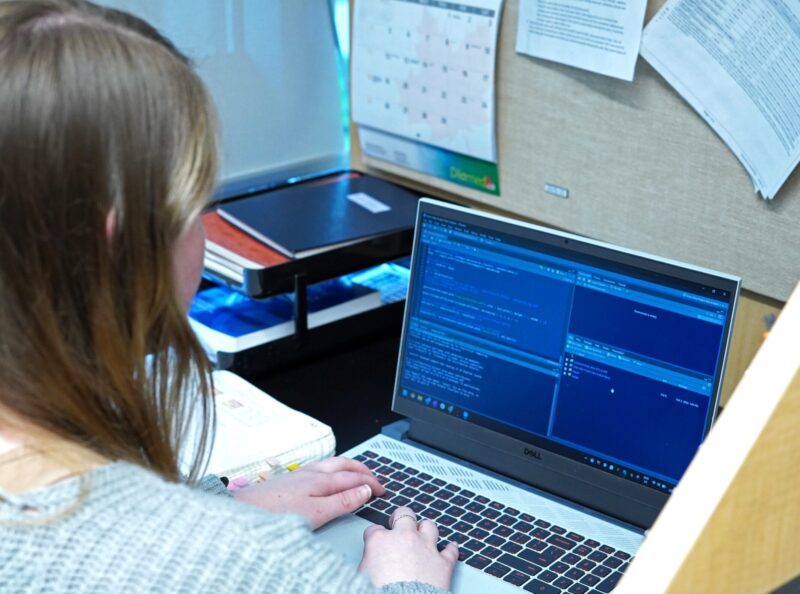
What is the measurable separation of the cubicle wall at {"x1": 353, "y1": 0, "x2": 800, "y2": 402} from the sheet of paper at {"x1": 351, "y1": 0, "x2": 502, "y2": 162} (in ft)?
0.09

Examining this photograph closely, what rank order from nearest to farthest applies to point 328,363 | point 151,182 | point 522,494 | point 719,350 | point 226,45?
point 151,182
point 719,350
point 522,494
point 328,363
point 226,45

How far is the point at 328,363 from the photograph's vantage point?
55.1 inches

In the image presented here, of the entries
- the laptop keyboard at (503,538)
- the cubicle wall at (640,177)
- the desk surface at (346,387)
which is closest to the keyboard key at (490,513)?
the laptop keyboard at (503,538)

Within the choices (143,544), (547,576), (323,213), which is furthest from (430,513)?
(323,213)

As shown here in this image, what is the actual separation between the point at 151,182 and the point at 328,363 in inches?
30.0

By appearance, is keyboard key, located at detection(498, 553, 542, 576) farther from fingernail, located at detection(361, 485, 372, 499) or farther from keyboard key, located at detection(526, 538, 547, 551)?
fingernail, located at detection(361, 485, 372, 499)

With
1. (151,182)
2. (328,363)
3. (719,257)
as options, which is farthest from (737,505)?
(328,363)

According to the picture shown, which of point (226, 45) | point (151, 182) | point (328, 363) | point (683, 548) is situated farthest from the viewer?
point (226, 45)

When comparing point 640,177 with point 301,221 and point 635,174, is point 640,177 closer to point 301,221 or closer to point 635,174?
point 635,174

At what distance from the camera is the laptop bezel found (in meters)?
0.97

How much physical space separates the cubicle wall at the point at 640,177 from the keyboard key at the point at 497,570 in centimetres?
42

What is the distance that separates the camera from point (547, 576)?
950mm

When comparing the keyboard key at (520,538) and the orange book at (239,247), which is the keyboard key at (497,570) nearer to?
the keyboard key at (520,538)

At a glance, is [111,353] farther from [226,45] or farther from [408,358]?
[226,45]
